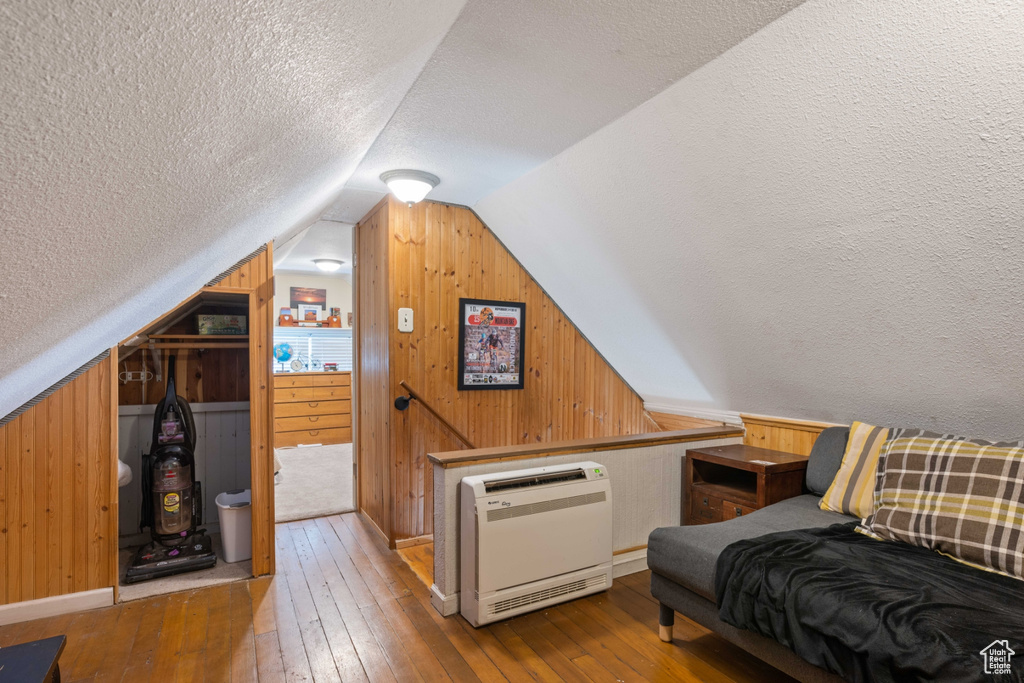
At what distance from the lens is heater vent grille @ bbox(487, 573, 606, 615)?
2.47 metres

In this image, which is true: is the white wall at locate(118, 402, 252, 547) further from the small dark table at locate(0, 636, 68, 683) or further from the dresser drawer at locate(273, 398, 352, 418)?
the dresser drawer at locate(273, 398, 352, 418)

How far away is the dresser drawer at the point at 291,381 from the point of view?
20.7 ft

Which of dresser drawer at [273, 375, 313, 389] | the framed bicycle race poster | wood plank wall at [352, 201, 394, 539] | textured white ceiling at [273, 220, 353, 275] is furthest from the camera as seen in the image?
dresser drawer at [273, 375, 313, 389]

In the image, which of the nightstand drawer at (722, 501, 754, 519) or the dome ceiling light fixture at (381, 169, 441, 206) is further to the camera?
the dome ceiling light fixture at (381, 169, 441, 206)

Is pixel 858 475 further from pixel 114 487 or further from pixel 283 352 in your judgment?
pixel 283 352

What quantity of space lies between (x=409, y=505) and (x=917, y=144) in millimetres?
3196

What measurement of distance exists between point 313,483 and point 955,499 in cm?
458

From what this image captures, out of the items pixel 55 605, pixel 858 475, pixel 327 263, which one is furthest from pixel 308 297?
pixel 858 475

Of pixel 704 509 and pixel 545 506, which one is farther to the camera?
pixel 704 509

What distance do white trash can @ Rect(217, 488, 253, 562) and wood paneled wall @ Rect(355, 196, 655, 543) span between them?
0.82 m

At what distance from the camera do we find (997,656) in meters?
1.44

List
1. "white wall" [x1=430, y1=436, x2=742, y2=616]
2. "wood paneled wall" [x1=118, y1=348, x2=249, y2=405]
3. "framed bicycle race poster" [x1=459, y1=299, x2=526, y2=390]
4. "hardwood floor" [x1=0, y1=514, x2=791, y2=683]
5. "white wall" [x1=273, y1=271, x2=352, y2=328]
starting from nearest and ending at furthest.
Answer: "hardwood floor" [x1=0, y1=514, x2=791, y2=683] < "white wall" [x1=430, y1=436, x2=742, y2=616] < "wood paneled wall" [x1=118, y1=348, x2=249, y2=405] < "framed bicycle race poster" [x1=459, y1=299, x2=526, y2=390] < "white wall" [x1=273, y1=271, x2=352, y2=328]

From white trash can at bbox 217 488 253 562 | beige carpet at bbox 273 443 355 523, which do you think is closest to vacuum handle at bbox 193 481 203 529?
white trash can at bbox 217 488 253 562

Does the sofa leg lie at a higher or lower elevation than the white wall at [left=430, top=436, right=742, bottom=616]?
lower
